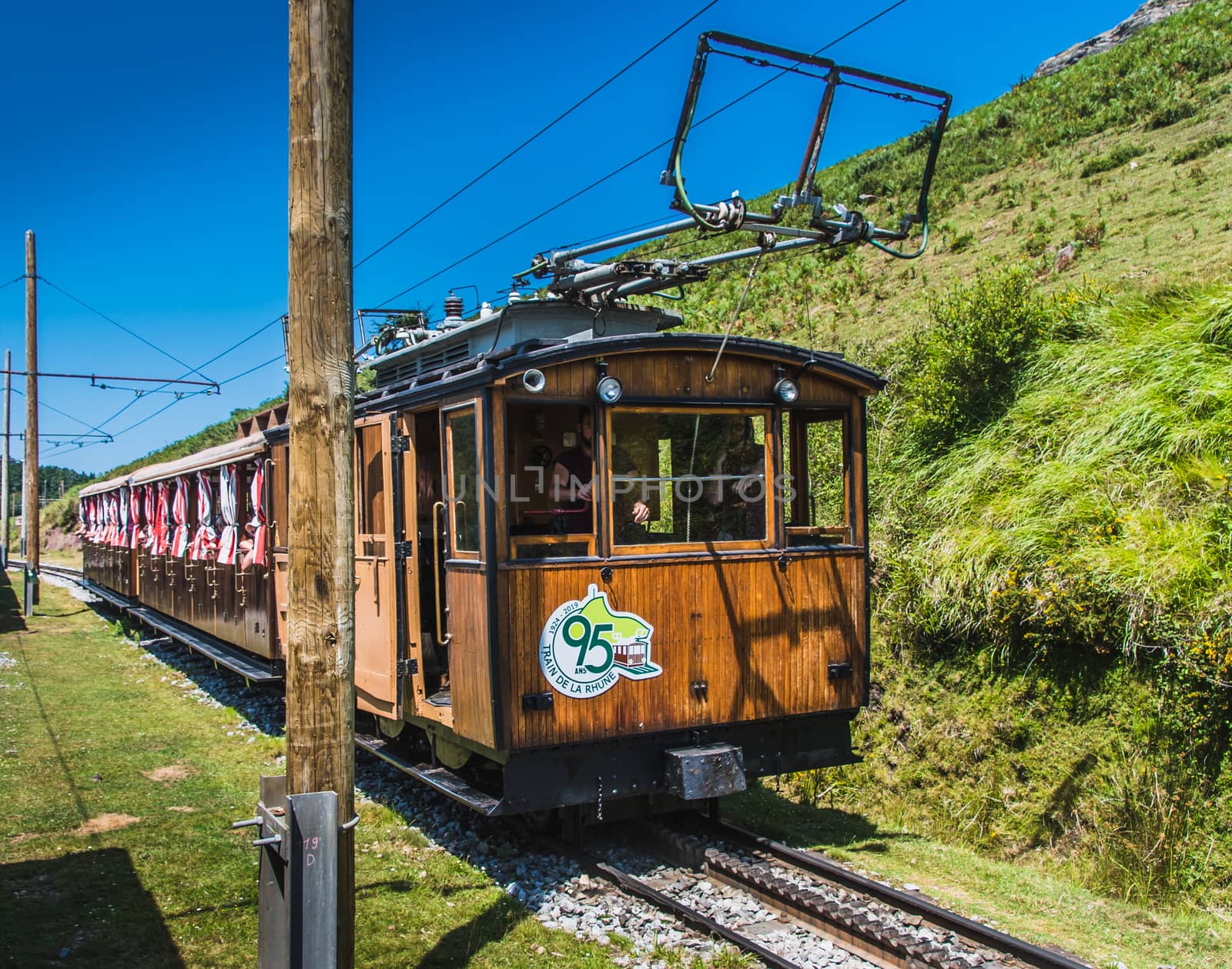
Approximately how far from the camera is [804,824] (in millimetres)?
8219

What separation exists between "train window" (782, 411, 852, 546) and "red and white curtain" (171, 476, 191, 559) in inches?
397

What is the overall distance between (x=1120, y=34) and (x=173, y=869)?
161 ft

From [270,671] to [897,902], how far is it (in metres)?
7.44

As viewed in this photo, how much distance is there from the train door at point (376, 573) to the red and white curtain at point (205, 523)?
229 inches

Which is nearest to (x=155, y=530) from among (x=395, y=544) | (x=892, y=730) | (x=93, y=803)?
(x=93, y=803)

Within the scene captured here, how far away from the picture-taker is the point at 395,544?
7.72 metres

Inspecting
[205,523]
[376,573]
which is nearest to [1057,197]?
[205,523]

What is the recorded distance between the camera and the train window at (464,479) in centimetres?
673

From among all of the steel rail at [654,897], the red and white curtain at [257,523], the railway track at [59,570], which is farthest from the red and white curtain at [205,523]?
the railway track at [59,570]

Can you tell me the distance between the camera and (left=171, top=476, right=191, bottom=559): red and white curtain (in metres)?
15.1

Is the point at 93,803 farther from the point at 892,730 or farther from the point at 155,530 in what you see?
the point at 155,530

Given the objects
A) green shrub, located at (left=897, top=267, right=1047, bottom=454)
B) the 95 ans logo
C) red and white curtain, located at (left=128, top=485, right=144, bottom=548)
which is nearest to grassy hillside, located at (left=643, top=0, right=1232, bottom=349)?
green shrub, located at (left=897, top=267, right=1047, bottom=454)

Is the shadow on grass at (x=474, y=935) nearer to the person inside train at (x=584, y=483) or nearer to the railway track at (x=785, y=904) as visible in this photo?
the railway track at (x=785, y=904)

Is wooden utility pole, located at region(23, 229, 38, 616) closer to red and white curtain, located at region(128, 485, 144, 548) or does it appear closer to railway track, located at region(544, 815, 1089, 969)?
red and white curtain, located at region(128, 485, 144, 548)
